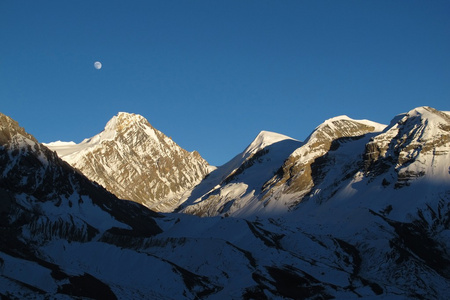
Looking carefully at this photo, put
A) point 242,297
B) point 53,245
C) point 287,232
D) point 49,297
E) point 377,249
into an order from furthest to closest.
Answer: point 287,232
point 377,249
point 53,245
point 242,297
point 49,297

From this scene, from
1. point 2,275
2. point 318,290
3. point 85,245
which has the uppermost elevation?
point 85,245

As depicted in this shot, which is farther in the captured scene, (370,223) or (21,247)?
(370,223)

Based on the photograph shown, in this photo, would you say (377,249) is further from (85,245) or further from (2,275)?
(2,275)

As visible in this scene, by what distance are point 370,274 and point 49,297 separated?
3706 inches

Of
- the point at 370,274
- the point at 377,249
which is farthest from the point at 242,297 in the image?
the point at 377,249

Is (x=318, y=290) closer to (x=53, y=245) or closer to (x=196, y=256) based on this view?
(x=196, y=256)

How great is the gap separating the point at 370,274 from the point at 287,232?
37.1m

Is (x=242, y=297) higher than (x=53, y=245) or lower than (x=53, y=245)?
lower

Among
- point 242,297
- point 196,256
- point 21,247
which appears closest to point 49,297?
point 242,297

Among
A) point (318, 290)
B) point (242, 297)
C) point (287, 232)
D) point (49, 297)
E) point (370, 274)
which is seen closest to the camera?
point (49, 297)

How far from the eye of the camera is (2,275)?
9425cm

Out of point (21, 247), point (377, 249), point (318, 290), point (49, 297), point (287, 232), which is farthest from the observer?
point (287, 232)

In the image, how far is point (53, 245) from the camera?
478ft

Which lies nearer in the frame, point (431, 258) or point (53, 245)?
point (53, 245)
